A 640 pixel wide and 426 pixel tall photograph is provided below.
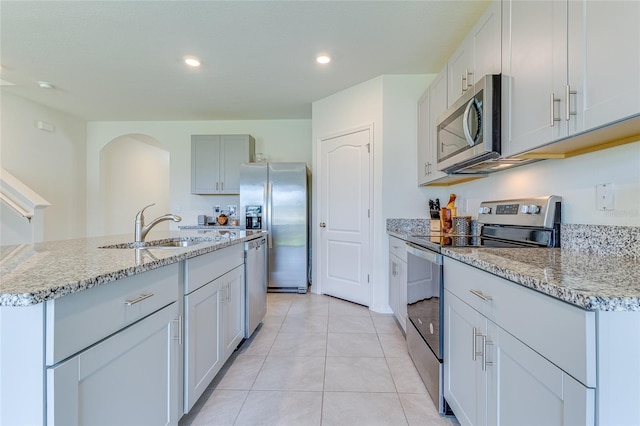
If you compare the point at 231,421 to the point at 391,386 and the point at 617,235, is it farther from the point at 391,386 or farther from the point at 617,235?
the point at 617,235

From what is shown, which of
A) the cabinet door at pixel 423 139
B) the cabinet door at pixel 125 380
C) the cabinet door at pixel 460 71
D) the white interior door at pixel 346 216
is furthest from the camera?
the white interior door at pixel 346 216

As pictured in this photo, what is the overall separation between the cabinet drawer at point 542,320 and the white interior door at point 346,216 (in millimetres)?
2183

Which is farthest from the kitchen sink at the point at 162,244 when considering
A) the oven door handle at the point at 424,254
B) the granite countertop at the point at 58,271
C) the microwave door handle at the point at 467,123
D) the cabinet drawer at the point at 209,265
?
the microwave door handle at the point at 467,123

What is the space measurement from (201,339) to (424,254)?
1.32 meters

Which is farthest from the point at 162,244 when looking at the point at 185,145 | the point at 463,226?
the point at 185,145

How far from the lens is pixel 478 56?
1843 millimetres

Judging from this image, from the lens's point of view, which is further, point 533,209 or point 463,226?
point 463,226

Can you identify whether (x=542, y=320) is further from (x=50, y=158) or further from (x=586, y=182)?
(x=50, y=158)

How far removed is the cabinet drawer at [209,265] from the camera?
140 centimetres

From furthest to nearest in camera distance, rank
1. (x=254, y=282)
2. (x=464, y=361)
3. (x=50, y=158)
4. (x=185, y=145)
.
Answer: (x=185, y=145)
(x=50, y=158)
(x=254, y=282)
(x=464, y=361)

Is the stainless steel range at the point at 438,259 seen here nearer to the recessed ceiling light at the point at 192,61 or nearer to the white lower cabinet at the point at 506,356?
the white lower cabinet at the point at 506,356

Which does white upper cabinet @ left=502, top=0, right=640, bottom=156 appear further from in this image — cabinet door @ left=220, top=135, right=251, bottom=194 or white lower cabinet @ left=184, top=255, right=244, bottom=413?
cabinet door @ left=220, top=135, right=251, bottom=194

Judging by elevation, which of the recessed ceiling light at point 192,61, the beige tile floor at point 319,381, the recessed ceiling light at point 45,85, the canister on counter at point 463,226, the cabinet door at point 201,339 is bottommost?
the beige tile floor at point 319,381

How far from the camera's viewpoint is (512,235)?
1.79m
